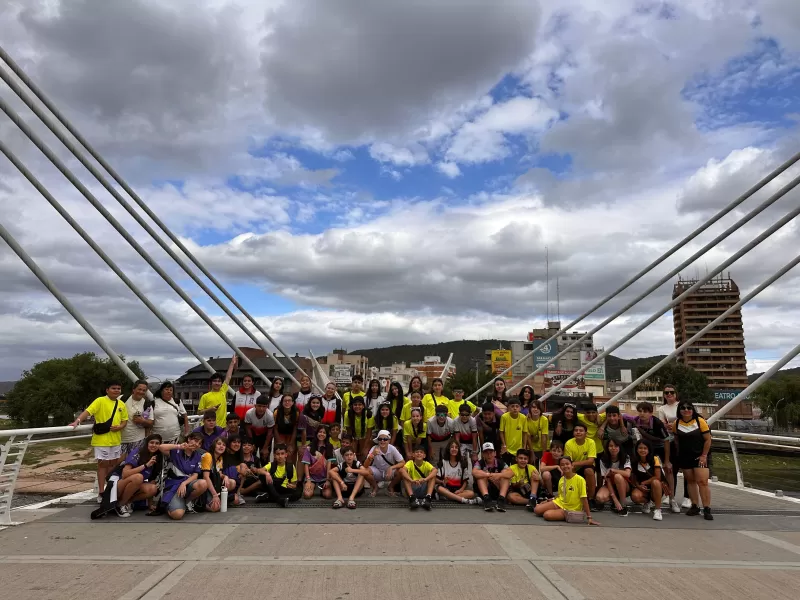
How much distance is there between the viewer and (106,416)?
21.3ft

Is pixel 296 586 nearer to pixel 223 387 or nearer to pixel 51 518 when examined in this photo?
pixel 51 518

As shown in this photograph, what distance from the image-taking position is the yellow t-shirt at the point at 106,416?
21.1 feet

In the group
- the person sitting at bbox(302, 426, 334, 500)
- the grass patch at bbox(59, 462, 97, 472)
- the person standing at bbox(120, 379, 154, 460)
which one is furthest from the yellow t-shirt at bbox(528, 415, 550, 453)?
the grass patch at bbox(59, 462, 97, 472)

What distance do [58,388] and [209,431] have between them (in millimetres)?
55189

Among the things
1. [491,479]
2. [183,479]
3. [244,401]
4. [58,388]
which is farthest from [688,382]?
[183,479]

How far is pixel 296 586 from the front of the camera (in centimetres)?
398

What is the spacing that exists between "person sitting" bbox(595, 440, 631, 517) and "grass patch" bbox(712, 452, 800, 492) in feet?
65.8

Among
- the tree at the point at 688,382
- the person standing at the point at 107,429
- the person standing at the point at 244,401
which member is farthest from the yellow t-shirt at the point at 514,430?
the tree at the point at 688,382

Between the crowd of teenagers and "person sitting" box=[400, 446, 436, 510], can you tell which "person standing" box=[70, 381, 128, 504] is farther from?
"person sitting" box=[400, 446, 436, 510]

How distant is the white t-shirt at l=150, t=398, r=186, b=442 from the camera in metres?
6.88

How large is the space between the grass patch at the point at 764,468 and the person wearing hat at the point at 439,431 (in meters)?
20.6

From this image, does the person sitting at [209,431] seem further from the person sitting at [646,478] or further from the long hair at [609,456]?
the person sitting at [646,478]

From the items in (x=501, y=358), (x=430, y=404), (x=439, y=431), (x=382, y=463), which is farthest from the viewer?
(x=501, y=358)

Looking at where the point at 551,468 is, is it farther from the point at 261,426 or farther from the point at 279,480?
the point at 261,426
